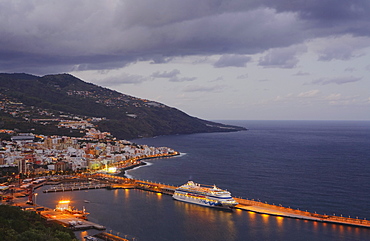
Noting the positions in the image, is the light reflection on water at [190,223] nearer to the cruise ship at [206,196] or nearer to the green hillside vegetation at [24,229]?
the cruise ship at [206,196]

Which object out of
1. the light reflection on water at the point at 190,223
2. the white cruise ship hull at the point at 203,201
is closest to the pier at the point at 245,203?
the light reflection on water at the point at 190,223

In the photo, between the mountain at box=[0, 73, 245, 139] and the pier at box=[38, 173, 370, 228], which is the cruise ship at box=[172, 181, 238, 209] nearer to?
the pier at box=[38, 173, 370, 228]

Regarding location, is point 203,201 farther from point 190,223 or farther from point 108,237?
point 108,237

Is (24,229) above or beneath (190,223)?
above

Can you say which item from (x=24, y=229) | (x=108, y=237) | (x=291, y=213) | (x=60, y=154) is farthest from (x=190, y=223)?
(x=60, y=154)

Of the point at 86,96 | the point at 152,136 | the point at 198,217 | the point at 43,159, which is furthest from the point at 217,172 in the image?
the point at 86,96

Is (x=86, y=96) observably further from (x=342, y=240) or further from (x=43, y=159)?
(x=342, y=240)

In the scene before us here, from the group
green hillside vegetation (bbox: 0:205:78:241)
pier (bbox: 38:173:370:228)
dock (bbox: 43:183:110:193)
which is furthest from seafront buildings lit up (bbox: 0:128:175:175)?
green hillside vegetation (bbox: 0:205:78:241)

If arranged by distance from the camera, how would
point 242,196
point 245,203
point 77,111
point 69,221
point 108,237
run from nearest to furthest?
point 108,237
point 69,221
point 245,203
point 242,196
point 77,111
